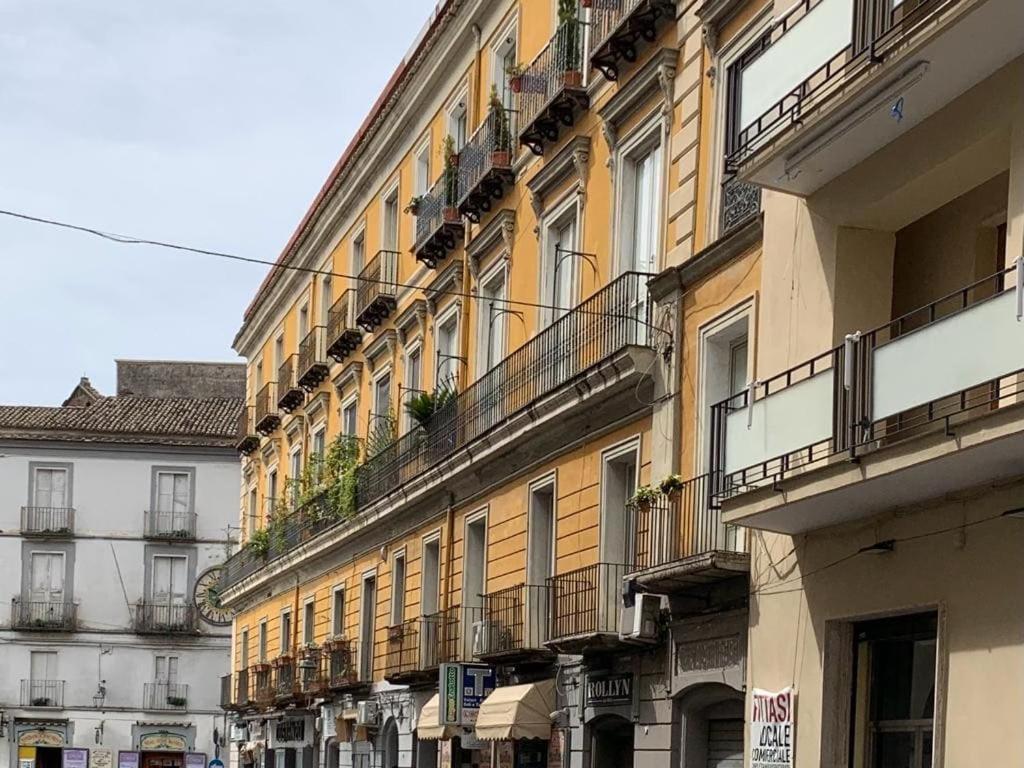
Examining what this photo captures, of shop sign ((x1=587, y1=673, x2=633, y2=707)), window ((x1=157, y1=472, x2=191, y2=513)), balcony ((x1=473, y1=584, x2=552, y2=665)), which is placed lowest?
shop sign ((x1=587, y1=673, x2=633, y2=707))

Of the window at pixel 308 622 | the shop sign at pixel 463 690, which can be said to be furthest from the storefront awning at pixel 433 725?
the window at pixel 308 622

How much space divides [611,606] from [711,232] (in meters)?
4.18

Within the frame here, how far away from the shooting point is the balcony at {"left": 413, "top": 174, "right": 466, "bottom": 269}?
27.9 m

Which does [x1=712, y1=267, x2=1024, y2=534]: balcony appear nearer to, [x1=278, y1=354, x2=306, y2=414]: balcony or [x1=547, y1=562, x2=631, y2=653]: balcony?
[x1=547, y1=562, x2=631, y2=653]: balcony

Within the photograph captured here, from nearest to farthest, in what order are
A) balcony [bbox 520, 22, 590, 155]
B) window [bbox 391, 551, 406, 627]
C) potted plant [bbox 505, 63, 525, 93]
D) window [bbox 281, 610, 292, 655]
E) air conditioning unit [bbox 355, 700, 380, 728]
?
1. balcony [bbox 520, 22, 590, 155]
2. potted plant [bbox 505, 63, 525, 93]
3. window [bbox 391, 551, 406, 627]
4. air conditioning unit [bbox 355, 700, 380, 728]
5. window [bbox 281, 610, 292, 655]

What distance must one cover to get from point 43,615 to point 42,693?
2.42 meters

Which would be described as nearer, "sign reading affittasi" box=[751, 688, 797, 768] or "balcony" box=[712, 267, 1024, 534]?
"balcony" box=[712, 267, 1024, 534]

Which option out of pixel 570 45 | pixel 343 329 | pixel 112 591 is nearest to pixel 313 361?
pixel 343 329

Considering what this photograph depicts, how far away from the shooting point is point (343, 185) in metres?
36.7

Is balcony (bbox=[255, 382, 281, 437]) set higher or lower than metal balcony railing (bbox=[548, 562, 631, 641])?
higher

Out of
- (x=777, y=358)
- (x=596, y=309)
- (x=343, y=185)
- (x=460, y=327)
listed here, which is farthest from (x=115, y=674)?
(x=777, y=358)

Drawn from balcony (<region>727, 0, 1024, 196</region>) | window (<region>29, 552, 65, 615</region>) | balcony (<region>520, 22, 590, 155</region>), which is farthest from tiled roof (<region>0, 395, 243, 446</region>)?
balcony (<region>727, 0, 1024, 196</region>)

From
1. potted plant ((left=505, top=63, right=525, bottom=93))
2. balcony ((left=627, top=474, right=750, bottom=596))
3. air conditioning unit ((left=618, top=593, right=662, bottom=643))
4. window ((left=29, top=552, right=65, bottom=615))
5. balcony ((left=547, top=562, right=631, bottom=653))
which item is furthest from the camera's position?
window ((left=29, top=552, right=65, bottom=615))

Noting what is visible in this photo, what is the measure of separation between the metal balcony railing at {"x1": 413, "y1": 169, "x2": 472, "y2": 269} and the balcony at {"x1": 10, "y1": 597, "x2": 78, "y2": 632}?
34223 millimetres
